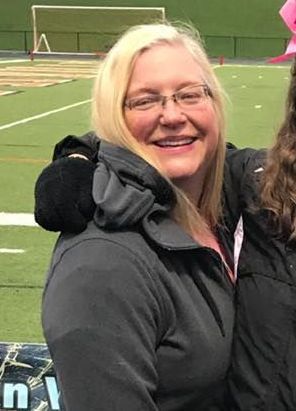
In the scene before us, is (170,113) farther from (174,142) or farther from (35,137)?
(35,137)

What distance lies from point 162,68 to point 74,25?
133ft

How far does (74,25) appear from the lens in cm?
4131

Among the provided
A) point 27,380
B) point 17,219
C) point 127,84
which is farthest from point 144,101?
point 17,219

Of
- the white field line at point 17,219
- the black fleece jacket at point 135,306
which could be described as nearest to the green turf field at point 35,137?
the white field line at point 17,219

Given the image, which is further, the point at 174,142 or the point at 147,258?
the point at 174,142

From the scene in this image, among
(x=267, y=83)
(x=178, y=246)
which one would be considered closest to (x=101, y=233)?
(x=178, y=246)

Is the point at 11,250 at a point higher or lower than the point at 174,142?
lower

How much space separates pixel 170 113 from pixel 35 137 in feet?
36.6

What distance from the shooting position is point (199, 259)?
184 cm

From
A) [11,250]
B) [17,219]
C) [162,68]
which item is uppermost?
[162,68]

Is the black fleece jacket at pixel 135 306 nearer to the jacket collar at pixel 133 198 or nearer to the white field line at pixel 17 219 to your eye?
the jacket collar at pixel 133 198

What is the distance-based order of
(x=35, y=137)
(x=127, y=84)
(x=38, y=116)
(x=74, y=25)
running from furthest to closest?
(x=74, y=25)
(x=38, y=116)
(x=35, y=137)
(x=127, y=84)

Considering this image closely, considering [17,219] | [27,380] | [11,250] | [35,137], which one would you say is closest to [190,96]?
[27,380]

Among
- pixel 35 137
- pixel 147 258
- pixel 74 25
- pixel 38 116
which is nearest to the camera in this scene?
pixel 147 258
